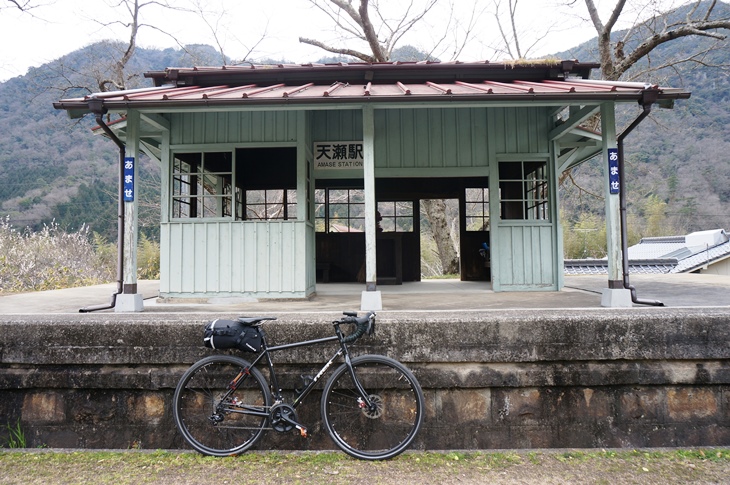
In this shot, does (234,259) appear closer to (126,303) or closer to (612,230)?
(126,303)

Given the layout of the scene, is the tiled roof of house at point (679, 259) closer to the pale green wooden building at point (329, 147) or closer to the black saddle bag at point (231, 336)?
the pale green wooden building at point (329, 147)

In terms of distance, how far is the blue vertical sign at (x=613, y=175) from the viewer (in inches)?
193

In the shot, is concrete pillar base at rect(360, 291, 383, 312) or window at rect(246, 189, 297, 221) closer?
concrete pillar base at rect(360, 291, 383, 312)

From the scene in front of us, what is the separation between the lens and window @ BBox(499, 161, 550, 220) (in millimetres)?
6816

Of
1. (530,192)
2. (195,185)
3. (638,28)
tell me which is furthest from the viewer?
(638,28)

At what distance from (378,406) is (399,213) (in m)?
6.42

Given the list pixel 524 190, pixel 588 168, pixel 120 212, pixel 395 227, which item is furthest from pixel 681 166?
pixel 120 212

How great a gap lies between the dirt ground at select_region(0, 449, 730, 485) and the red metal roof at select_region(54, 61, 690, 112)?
3456 mm

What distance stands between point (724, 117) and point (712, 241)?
22.9 metres

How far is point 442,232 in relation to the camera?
591 inches

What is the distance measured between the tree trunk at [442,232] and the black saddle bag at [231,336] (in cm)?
1189

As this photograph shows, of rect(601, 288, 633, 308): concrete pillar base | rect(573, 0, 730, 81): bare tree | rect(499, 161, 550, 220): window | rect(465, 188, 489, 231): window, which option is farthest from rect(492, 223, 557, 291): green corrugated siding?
rect(573, 0, 730, 81): bare tree

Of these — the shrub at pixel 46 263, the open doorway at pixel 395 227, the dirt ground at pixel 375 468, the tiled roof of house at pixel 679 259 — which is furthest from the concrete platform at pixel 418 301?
the tiled roof of house at pixel 679 259

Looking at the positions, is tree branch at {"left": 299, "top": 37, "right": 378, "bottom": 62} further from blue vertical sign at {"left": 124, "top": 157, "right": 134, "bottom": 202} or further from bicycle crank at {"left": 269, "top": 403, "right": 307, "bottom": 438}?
bicycle crank at {"left": 269, "top": 403, "right": 307, "bottom": 438}
